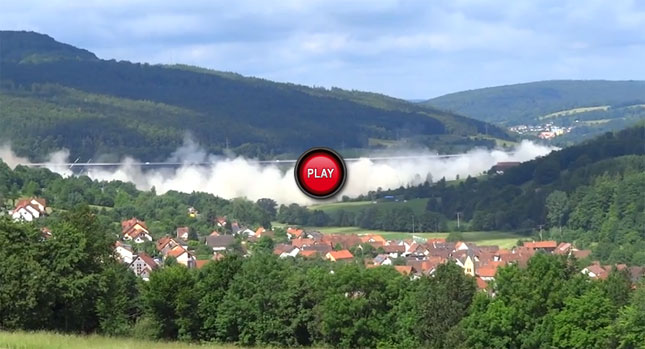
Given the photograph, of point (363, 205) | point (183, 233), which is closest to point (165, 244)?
point (183, 233)

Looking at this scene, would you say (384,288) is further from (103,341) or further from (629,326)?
(103,341)

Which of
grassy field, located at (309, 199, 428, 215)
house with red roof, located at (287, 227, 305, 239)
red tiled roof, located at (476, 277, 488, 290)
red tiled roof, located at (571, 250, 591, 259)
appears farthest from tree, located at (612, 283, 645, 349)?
grassy field, located at (309, 199, 428, 215)

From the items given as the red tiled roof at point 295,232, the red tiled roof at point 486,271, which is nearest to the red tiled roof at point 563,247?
the red tiled roof at point 486,271

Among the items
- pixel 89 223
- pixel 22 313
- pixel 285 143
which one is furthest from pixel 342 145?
pixel 22 313

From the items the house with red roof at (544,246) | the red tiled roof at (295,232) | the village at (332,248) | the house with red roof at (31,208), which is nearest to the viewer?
the village at (332,248)

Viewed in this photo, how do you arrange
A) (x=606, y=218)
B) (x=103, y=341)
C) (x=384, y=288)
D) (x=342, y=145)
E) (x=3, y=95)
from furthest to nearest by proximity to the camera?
(x=3, y=95), (x=342, y=145), (x=606, y=218), (x=384, y=288), (x=103, y=341)

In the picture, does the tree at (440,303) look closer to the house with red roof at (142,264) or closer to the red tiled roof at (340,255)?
the house with red roof at (142,264)

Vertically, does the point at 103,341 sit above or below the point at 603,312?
above
